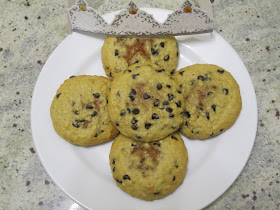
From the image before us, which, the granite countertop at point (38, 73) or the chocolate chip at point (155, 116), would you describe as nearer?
the chocolate chip at point (155, 116)

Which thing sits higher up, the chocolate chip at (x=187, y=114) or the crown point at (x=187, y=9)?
the crown point at (x=187, y=9)

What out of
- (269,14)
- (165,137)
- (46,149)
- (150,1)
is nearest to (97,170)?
(46,149)

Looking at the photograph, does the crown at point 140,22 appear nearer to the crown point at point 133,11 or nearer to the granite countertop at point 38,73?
the crown point at point 133,11

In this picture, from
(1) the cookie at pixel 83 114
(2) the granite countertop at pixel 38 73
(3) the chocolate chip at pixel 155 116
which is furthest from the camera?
(2) the granite countertop at pixel 38 73

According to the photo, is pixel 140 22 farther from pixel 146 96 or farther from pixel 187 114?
pixel 187 114

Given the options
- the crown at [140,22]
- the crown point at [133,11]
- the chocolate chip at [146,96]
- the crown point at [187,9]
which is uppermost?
the crown point at [133,11]

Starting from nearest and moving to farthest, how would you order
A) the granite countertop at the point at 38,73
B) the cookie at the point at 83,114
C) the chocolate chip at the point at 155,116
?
the chocolate chip at the point at 155,116, the cookie at the point at 83,114, the granite countertop at the point at 38,73

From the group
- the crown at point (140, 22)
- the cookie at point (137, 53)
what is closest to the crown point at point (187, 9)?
the crown at point (140, 22)
